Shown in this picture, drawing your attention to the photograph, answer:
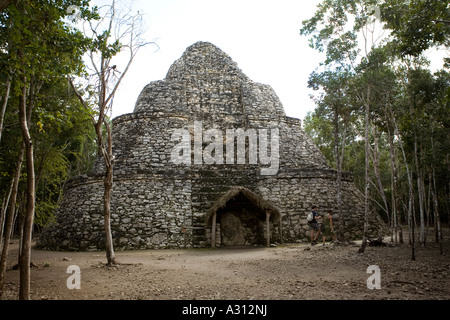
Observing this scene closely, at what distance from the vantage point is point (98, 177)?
13.2 meters

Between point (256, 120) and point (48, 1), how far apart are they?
1243 centimetres

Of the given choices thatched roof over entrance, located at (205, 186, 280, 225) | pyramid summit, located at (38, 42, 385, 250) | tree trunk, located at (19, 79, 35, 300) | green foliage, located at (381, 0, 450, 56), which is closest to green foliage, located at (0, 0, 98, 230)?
tree trunk, located at (19, 79, 35, 300)

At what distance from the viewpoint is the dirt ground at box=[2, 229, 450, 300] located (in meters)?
5.09

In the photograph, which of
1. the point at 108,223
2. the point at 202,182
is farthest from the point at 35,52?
the point at 202,182

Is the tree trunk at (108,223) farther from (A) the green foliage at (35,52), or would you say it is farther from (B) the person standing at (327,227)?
(B) the person standing at (327,227)

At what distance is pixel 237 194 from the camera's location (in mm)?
11820

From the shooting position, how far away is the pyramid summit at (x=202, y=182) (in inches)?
467

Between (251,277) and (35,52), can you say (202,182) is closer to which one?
(251,277)

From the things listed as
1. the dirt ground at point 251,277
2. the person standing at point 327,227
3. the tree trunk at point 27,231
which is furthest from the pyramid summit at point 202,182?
the tree trunk at point 27,231

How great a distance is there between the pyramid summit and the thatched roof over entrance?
4 cm

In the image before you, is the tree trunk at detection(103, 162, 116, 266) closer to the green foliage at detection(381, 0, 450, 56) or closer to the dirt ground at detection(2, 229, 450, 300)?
the dirt ground at detection(2, 229, 450, 300)

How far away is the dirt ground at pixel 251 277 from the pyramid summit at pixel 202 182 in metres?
2.21
